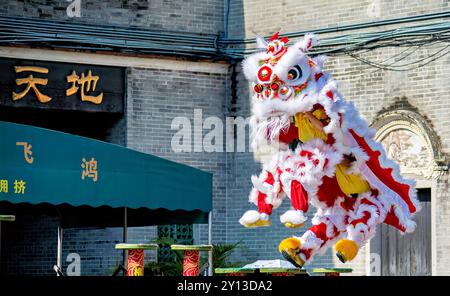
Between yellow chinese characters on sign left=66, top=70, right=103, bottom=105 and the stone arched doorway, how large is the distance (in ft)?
16.8

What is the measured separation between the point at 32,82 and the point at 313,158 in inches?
346

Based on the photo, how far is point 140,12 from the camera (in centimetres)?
2488

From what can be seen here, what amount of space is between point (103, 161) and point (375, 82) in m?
7.66

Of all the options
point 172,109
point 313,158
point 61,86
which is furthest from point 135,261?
point 172,109

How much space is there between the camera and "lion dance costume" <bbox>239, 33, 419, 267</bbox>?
16078 millimetres

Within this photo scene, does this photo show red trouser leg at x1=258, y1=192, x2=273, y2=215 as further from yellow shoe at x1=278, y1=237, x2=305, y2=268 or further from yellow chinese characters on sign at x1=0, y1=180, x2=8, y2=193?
yellow chinese characters on sign at x1=0, y1=180, x2=8, y2=193

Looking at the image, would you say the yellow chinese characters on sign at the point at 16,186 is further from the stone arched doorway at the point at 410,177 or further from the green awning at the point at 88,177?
the stone arched doorway at the point at 410,177

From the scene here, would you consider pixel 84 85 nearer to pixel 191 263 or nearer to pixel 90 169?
pixel 90 169

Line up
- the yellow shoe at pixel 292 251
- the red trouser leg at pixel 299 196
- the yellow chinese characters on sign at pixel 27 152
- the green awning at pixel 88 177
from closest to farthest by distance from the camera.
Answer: the red trouser leg at pixel 299 196
the yellow shoe at pixel 292 251
the green awning at pixel 88 177
the yellow chinese characters on sign at pixel 27 152

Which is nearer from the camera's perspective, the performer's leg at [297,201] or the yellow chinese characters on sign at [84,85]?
the performer's leg at [297,201]

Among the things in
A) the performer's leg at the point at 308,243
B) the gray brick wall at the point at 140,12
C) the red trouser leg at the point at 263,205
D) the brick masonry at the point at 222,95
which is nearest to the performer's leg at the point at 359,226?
the performer's leg at the point at 308,243

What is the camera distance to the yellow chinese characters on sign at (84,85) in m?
23.9

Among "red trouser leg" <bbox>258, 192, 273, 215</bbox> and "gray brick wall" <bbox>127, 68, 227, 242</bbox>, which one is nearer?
"red trouser leg" <bbox>258, 192, 273, 215</bbox>

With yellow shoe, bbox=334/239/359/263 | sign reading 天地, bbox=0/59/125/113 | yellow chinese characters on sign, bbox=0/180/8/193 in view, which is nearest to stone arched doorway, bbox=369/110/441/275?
sign reading 天地, bbox=0/59/125/113
